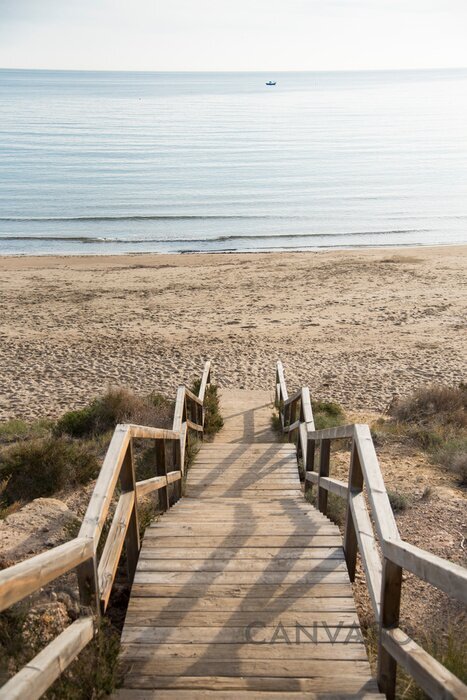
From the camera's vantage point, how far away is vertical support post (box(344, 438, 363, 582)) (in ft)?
14.5

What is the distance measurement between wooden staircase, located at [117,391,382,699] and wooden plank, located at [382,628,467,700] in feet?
1.06

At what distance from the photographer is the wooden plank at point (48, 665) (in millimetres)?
2441

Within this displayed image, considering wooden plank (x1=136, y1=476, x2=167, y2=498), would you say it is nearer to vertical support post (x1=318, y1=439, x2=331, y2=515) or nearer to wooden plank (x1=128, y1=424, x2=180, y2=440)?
wooden plank (x1=128, y1=424, x2=180, y2=440)

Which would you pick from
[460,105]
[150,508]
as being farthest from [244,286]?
[460,105]

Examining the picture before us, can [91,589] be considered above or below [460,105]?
below

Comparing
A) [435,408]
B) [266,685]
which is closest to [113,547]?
[266,685]

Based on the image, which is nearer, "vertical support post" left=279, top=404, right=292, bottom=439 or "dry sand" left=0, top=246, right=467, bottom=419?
"vertical support post" left=279, top=404, right=292, bottom=439

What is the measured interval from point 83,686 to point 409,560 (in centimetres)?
148

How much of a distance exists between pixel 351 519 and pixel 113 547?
1.46 meters

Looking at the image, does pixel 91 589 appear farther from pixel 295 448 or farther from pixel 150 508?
pixel 295 448

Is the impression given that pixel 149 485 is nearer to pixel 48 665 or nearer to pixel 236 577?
pixel 236 577

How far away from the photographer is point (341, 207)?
4800cm

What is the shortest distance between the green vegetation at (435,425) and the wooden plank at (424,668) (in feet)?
17.9

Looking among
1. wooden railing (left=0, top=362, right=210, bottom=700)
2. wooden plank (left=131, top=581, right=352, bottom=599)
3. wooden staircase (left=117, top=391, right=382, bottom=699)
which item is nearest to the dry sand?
wooden staircase (left=117, top=391, right=382, bottom=699)
